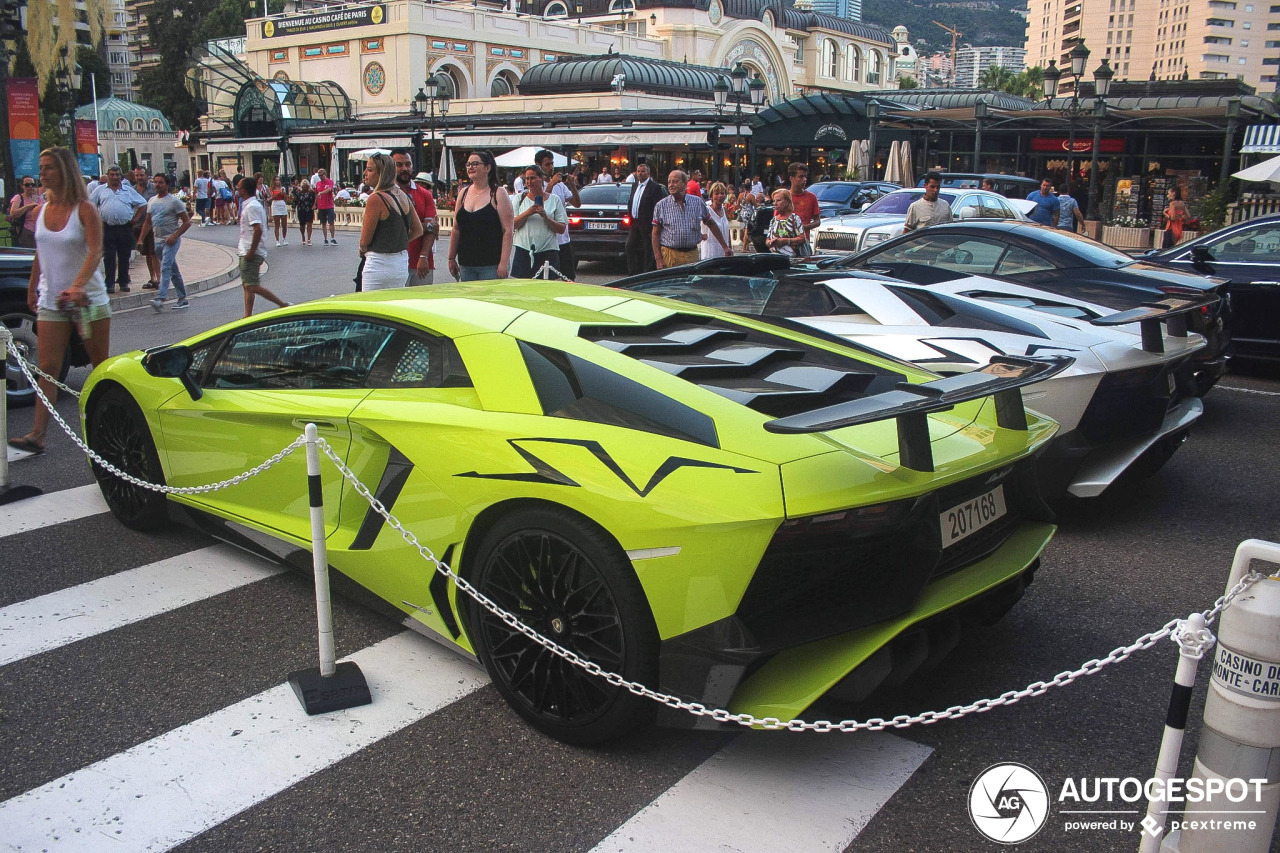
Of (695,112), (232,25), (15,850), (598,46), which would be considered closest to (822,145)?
(695,112)

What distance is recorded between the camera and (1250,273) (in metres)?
9.71

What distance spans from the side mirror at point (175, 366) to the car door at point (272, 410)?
49 mm

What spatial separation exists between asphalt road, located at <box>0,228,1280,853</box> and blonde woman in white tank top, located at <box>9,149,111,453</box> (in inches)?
94.3

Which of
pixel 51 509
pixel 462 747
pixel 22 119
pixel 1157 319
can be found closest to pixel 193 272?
pixel 22 119

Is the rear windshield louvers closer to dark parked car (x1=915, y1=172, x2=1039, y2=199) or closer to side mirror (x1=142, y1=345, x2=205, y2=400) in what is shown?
side mirror (x1=142, y1=345, x2=205, y2=400)

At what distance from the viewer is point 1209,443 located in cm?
752

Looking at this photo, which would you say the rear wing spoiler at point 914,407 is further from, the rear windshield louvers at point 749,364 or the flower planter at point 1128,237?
the flower planter at point 1128,237

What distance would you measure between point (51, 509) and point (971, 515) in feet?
16.3

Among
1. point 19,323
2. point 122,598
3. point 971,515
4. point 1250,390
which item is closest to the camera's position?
point 971,515

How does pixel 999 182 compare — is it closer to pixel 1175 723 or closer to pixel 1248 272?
pixel 1248 272

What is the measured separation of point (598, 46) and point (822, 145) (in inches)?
1782

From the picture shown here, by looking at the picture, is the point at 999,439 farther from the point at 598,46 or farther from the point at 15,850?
the point at 598,46

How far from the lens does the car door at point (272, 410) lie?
160 inches

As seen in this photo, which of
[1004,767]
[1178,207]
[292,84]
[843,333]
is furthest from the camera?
[292,84]
